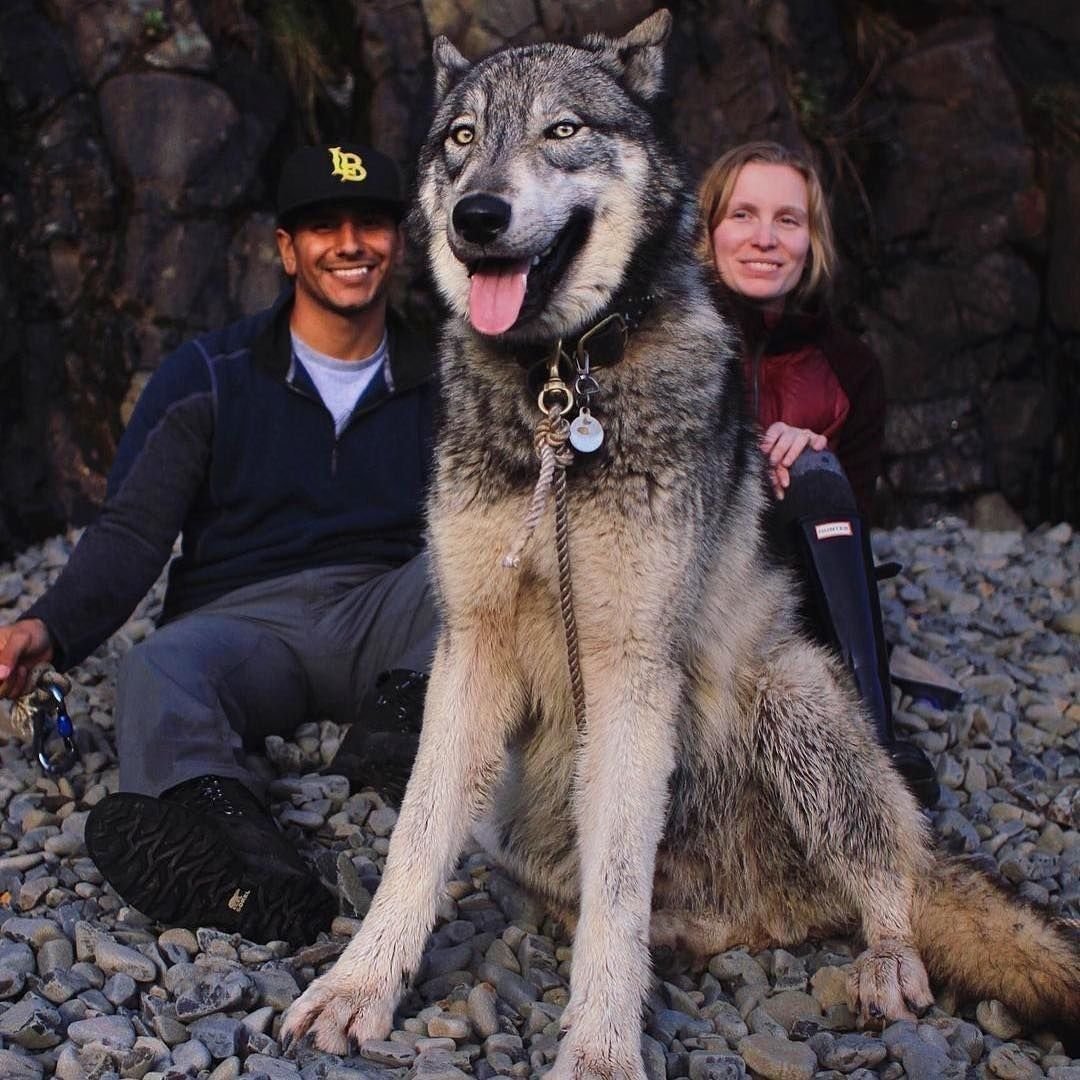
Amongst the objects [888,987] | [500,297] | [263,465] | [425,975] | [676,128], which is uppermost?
[676,128]

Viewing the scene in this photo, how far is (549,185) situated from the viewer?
99.7 inches

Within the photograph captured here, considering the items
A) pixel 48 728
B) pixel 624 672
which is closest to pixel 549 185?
pixel 624 672

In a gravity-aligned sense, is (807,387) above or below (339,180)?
below

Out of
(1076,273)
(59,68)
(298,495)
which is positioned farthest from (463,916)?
(1076,273)

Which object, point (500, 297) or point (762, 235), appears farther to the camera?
point (762, 235)

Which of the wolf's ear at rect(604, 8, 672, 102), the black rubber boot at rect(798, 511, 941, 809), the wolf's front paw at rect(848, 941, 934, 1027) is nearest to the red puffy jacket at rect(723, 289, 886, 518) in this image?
the black rubber boot at rect(798, 511, 941, 809)

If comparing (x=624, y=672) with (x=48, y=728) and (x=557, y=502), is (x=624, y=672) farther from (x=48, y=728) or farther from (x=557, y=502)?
(x=48, y=728)

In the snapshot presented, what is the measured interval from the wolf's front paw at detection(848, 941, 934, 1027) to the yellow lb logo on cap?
9.49ft

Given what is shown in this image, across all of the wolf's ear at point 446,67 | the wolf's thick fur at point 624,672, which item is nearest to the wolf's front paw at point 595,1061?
the wolf's thick fur at point 624,672

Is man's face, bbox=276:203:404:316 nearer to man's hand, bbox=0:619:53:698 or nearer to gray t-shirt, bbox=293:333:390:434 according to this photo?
gray t-shirt, bbox=293:333:390:434

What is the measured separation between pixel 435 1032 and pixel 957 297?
22.7 ft

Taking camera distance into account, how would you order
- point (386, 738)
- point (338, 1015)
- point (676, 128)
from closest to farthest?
point (338, 1015) < point (386, 738) < point (676, 128)

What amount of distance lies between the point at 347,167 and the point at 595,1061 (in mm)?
2956

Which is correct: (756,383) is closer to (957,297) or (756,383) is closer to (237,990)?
(237,990)
